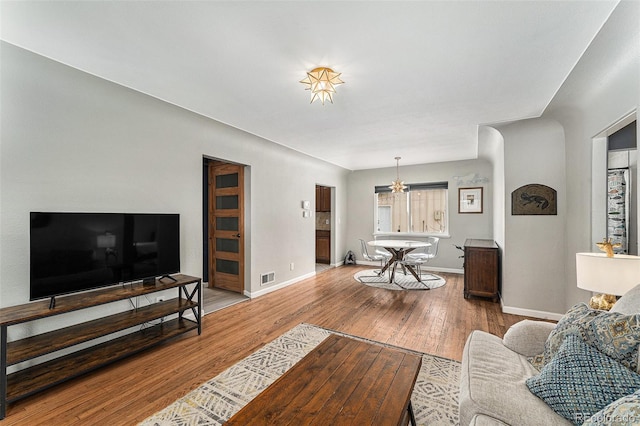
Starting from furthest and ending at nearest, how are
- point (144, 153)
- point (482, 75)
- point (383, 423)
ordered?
point (144, 153)
point (482, 75)
point (383, 423)

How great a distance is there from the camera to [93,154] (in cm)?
251

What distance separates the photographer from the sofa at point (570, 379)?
1.11 meters

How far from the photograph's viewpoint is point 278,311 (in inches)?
147

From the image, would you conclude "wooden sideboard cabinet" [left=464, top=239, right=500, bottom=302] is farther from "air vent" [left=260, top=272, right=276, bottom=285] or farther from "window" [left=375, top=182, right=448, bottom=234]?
"air vent" [left=260, top=272, right=276, bottom=285]

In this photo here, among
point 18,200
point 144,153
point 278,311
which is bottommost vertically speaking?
point 278,311

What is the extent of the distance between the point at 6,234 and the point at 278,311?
2.75 metres

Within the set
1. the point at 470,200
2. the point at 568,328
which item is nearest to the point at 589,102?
the point at 568,328

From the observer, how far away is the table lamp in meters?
1.77

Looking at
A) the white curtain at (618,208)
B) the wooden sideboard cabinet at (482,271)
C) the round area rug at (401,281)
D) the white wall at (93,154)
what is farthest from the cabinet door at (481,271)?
the white wall at (93,154)

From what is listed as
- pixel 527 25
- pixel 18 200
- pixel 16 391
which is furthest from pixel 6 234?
pixel 527 25

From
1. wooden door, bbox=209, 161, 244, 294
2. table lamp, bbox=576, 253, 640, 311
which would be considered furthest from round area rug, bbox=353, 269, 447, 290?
table lamp, bbox=576, 253, 640, 311

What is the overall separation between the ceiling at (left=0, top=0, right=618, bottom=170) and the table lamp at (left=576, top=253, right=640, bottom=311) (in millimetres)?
1541

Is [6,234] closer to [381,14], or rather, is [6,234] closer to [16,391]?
[16,391]

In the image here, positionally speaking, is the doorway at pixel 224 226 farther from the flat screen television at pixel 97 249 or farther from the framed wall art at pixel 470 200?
the framed wall art at pixel 470 200
